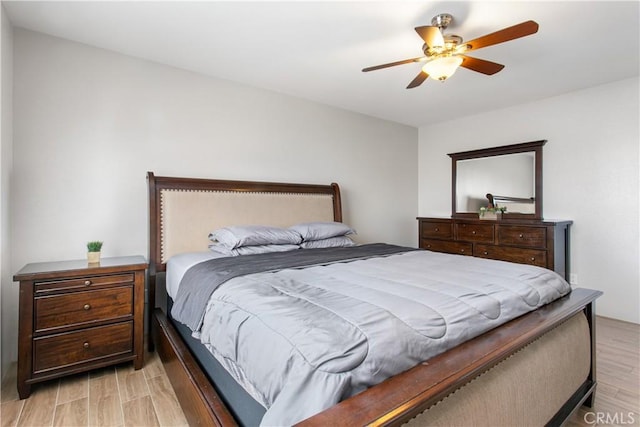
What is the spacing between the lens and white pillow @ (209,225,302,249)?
260 centimetres

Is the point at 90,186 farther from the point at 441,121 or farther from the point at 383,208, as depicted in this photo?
the point at 441,121

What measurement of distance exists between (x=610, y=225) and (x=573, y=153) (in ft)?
2.80

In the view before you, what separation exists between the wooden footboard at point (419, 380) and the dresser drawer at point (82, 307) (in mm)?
417

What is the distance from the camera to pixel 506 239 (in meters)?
3.67

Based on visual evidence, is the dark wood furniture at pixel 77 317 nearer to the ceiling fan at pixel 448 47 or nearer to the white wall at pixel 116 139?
the white wall at pixel 116 139

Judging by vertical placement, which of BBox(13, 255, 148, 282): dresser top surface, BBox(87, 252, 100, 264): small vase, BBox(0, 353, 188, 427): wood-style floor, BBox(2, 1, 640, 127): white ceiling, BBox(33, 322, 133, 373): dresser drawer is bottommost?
BBox(0, 353, 188, 427): wood-style floor

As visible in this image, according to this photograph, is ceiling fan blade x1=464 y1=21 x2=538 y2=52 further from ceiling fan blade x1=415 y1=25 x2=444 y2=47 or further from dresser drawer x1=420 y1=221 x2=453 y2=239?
dresser drawer x1=420 y1=221 x2=453 y2=239

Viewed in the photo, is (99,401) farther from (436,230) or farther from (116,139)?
(436,230)

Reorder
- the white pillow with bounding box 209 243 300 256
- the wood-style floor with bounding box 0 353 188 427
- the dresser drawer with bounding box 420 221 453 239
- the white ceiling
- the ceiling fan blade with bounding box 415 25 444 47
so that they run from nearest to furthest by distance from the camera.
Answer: the wood-style floor with bounding box 0 353 188 427
the ceiling fan blade with bounding box 415 25 444 47
the white ceiling
the white pillow with bounding box 209 243 300 256
the dresser drawer with bounding box 420 221 453 239

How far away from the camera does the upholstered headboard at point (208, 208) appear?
2672mm

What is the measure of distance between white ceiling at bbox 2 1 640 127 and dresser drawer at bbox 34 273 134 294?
1.76 metres

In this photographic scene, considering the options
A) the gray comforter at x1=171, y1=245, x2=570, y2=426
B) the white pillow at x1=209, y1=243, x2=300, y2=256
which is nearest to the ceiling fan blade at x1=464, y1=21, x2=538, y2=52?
the gray comforter at x1=171, y1=245, x2=570, y2=426

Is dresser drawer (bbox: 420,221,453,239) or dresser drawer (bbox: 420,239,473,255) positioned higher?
dresser drawer (bbox: 420,221,453,239)

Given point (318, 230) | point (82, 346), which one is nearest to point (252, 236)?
point (318, 230)
